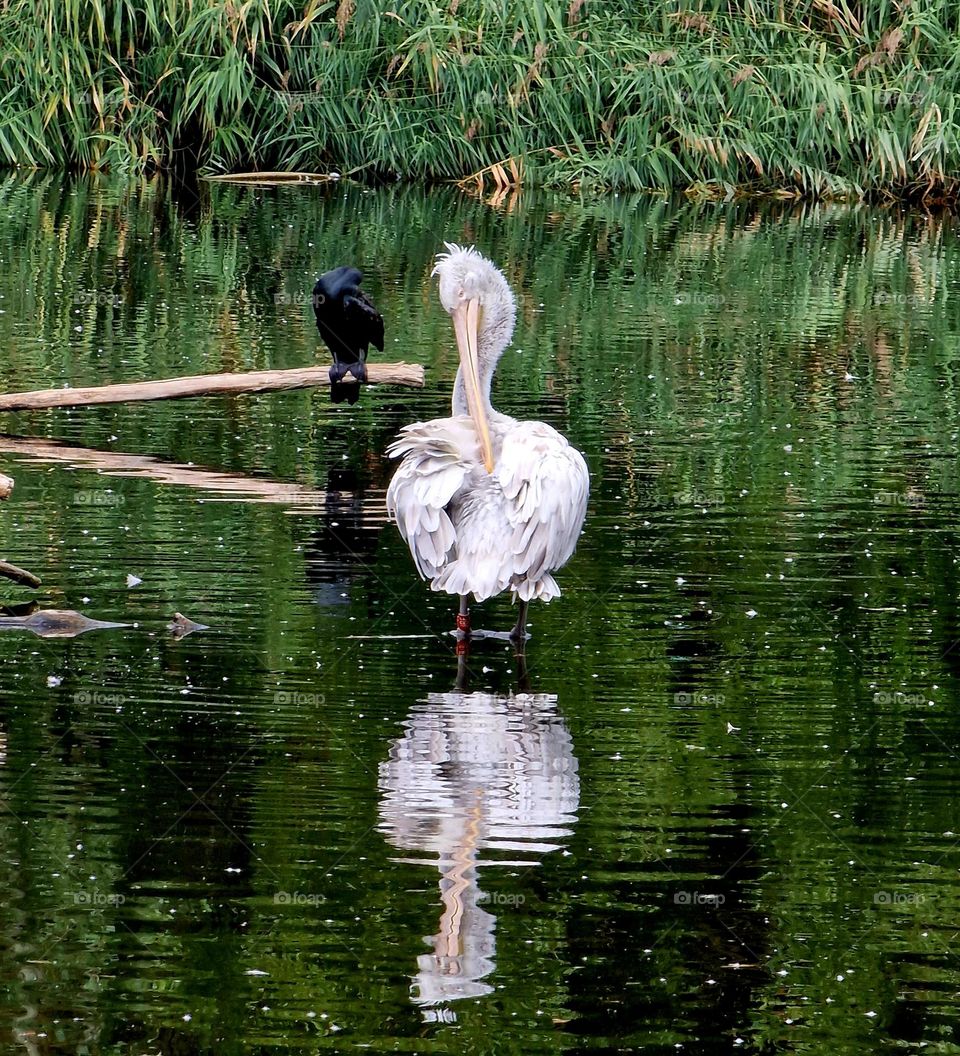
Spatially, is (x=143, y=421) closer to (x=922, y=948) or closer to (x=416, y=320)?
(x=416, y=320)

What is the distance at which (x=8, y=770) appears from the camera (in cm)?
514

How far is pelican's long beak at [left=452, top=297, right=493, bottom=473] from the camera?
246 inches

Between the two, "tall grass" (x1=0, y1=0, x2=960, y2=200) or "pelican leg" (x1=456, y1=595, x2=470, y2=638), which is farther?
"tall grass" (x1=0, y1=0, x2=960, y2=200)

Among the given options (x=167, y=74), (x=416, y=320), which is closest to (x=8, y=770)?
(x=416, y=320)

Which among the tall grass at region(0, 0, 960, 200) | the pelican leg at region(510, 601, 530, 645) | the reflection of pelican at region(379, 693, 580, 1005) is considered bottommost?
the reflection of pelican at region(379, 693, 580, 1005)

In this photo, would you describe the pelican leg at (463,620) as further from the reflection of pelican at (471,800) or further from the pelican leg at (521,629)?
the reflection of pelican at (471,800)

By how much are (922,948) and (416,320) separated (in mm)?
9248

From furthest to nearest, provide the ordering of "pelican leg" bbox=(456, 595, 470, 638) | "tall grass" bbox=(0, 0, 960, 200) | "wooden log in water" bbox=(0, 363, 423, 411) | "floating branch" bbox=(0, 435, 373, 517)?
"tall grass" bbox=(0, 0, 960, 200), "wooden log in water" bbox=(0, 363, 423, 411), "floating branch" bbox=(0, 435, 373, 517), "pelican leg" bbox=(456, 595, 470, 638)

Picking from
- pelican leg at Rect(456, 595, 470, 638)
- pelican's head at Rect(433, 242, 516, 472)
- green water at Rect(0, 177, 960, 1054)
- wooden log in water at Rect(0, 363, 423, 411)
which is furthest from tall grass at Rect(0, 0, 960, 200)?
pelican leg at Rect(456, 595, 470, 638)

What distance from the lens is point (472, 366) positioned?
21.4 ft

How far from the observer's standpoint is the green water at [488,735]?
158 inches

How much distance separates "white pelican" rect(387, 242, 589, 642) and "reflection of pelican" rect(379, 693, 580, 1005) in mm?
424

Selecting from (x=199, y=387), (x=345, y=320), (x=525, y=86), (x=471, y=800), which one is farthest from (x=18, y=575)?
(x=525, y=86)

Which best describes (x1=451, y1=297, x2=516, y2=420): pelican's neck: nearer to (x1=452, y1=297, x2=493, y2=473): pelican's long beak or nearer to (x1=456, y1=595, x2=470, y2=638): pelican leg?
(x1=452, y1=297, x2=493, y2=473): pelican's long beak
